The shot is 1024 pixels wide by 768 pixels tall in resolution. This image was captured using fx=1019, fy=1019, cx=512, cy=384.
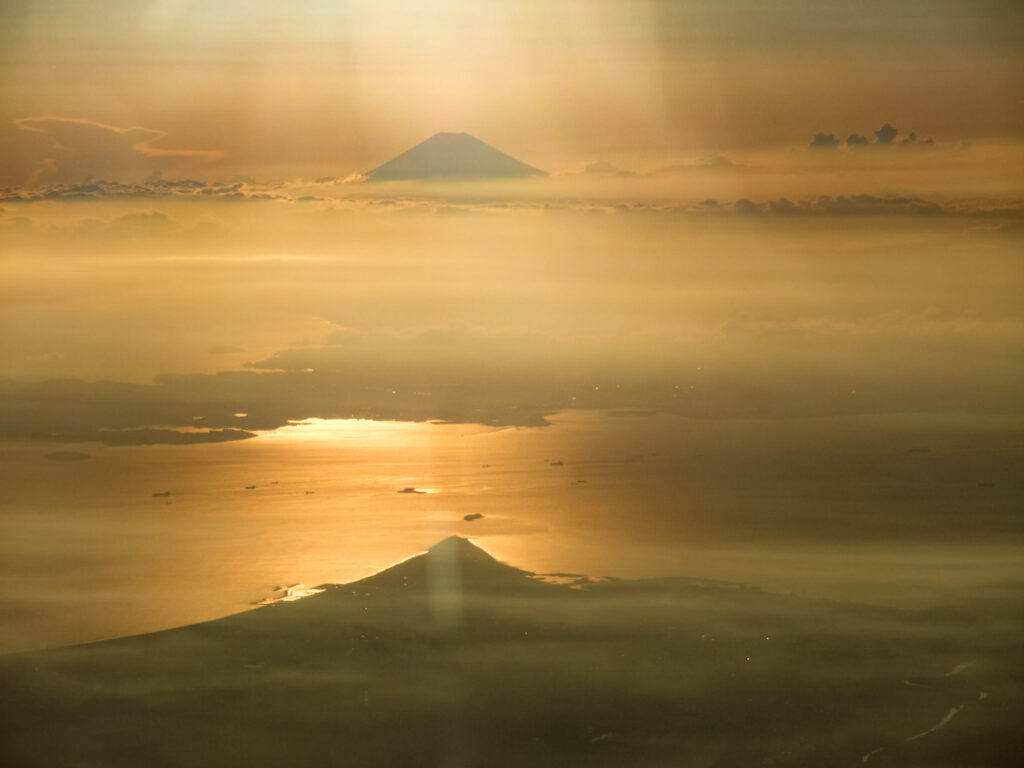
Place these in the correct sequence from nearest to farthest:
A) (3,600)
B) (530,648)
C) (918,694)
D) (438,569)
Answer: (918,694), (530,648), (438,569), (3,600)

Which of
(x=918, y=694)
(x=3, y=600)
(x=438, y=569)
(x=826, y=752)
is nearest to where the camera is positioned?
(x=826, y=752)

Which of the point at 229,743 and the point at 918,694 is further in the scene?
the point at 918,694

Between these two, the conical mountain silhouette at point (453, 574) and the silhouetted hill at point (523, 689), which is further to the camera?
the conical mountain silhouette at point (453, 574)

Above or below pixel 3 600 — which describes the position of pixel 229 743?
above

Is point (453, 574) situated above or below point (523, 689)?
below

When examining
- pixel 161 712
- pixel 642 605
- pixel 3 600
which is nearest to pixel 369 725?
pixel 161 712

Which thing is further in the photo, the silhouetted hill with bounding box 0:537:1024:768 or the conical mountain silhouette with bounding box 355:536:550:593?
the conical mountain silhouette with bounding box 355:536:550:593

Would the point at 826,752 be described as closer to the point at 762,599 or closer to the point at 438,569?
the point at 762,599

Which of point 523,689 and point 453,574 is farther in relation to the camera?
point 453,574
